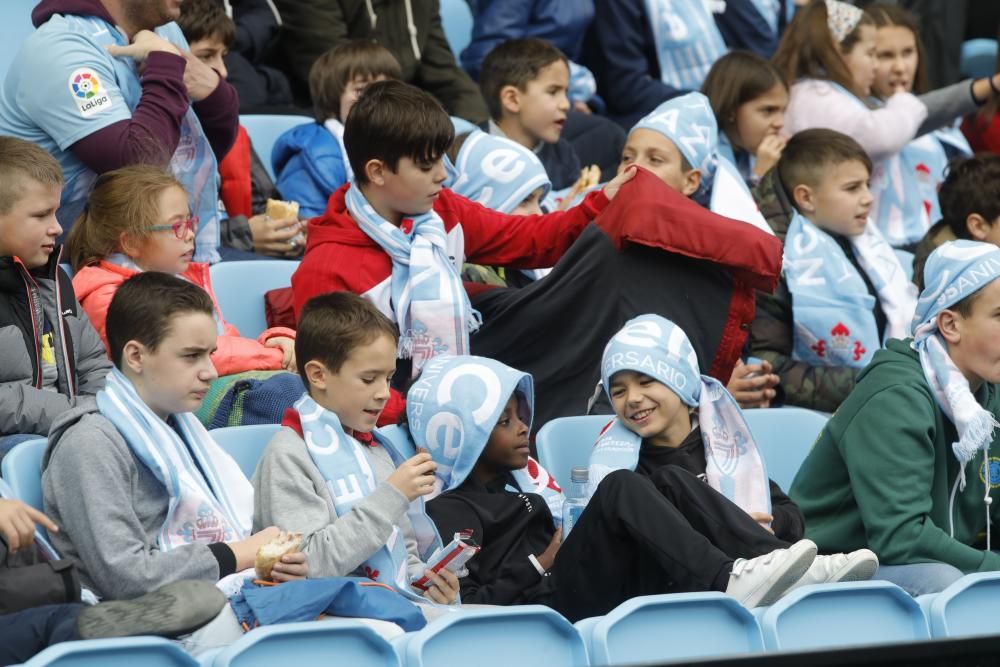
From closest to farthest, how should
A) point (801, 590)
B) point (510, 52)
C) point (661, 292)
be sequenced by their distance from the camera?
1. point (801, 590)
2. point (661, 292)
3. point (510, 52)

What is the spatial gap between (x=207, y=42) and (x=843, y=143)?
2.05 metres

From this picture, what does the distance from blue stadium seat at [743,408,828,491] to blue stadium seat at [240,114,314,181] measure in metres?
2.21

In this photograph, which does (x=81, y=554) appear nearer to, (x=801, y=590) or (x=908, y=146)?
(x=801, y=590)

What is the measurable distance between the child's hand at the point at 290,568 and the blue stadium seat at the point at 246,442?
476 millimetres

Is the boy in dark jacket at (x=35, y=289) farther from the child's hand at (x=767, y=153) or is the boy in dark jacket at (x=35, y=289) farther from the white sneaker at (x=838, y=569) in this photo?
the child's hand at (x=767, y=153)

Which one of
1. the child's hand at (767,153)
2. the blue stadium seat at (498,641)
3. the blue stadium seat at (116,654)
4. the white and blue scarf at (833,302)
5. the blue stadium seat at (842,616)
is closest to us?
the blue stadium seat at (116,654)

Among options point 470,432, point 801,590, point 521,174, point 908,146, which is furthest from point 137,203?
point 908,146

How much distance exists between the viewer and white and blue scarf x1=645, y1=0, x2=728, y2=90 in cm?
649

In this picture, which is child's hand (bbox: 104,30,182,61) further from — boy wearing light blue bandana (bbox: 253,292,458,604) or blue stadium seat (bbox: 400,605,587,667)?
blue stadium seat (bbox: 400,605,587,667)

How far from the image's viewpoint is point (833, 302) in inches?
184

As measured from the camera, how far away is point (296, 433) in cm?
322

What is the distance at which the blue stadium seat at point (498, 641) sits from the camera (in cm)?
252

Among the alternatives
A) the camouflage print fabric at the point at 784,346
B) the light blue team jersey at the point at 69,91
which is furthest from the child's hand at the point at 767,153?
the light blue team jersey at the point at 69,91

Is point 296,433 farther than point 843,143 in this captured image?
No
